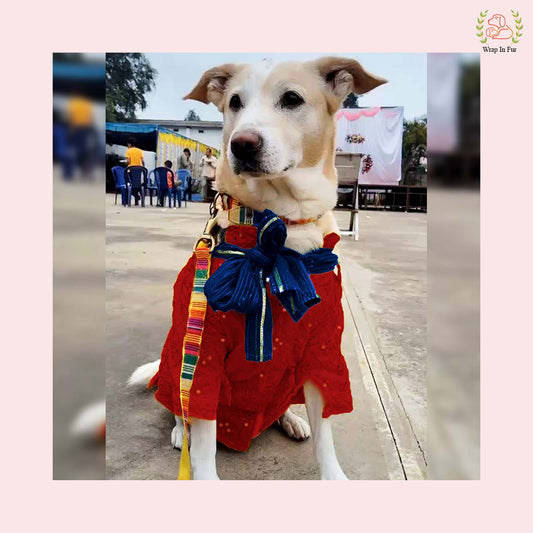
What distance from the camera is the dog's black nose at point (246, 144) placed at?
127 centimetres

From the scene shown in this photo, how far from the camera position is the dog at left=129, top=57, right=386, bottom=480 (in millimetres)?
1316

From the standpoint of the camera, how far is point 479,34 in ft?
4.06

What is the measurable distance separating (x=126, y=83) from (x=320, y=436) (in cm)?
124

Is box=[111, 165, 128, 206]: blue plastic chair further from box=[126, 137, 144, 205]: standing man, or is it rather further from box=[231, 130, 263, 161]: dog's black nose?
box=[231, 130, 263, 161]: dog's black nose

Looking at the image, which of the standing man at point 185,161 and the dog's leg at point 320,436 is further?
the standing man at point 185,161

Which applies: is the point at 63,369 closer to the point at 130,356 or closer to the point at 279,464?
the point at 279,464

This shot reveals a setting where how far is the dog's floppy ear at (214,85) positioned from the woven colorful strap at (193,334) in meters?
0.52

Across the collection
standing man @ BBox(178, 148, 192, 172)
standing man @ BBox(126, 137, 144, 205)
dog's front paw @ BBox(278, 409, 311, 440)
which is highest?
standing man @ BBox(178, 148, 192, 172)
